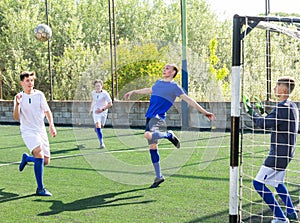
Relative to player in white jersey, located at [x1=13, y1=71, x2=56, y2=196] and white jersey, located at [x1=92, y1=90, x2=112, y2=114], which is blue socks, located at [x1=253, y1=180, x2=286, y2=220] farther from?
white jersey, located at [x1=92, y1=90, x2=112, y2=114]

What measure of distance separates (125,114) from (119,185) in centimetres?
936

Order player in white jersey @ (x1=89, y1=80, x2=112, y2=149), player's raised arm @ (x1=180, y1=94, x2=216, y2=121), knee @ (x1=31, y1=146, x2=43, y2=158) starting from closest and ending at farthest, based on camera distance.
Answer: player's raised arm @ (x1=180, y1=94, x2=216, y2=121), knee @ (x1=31, y1=146, x2=43, y2=158), player in white jersey @ (x1=89, y1=80, x2=112, y2=149)

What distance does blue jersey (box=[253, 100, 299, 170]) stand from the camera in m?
5.27

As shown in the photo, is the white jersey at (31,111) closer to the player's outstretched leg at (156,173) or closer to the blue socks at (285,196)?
the player's outstretched leg at (156,173)

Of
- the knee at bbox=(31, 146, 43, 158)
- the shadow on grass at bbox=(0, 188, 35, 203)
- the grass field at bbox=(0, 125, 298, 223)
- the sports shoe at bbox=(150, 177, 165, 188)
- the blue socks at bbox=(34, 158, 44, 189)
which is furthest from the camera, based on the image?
the sports shoe at bbox=(150, 177, 165, 188)

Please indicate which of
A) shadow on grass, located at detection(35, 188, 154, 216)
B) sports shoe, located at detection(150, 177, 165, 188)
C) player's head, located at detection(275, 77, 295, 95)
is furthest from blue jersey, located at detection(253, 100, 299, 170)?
sports shoe, located at detection(150, 177, 165, 188)

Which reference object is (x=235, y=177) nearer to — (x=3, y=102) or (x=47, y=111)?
(x=47, y=111)

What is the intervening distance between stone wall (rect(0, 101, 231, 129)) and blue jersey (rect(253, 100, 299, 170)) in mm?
9872

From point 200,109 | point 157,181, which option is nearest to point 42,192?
point 157,181

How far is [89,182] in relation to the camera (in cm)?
781

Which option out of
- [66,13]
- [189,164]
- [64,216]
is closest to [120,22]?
[66,13]

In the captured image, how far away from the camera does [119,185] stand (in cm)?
764

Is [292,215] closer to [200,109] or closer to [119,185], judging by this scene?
[200,109]

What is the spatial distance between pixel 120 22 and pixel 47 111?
61.4 ft
